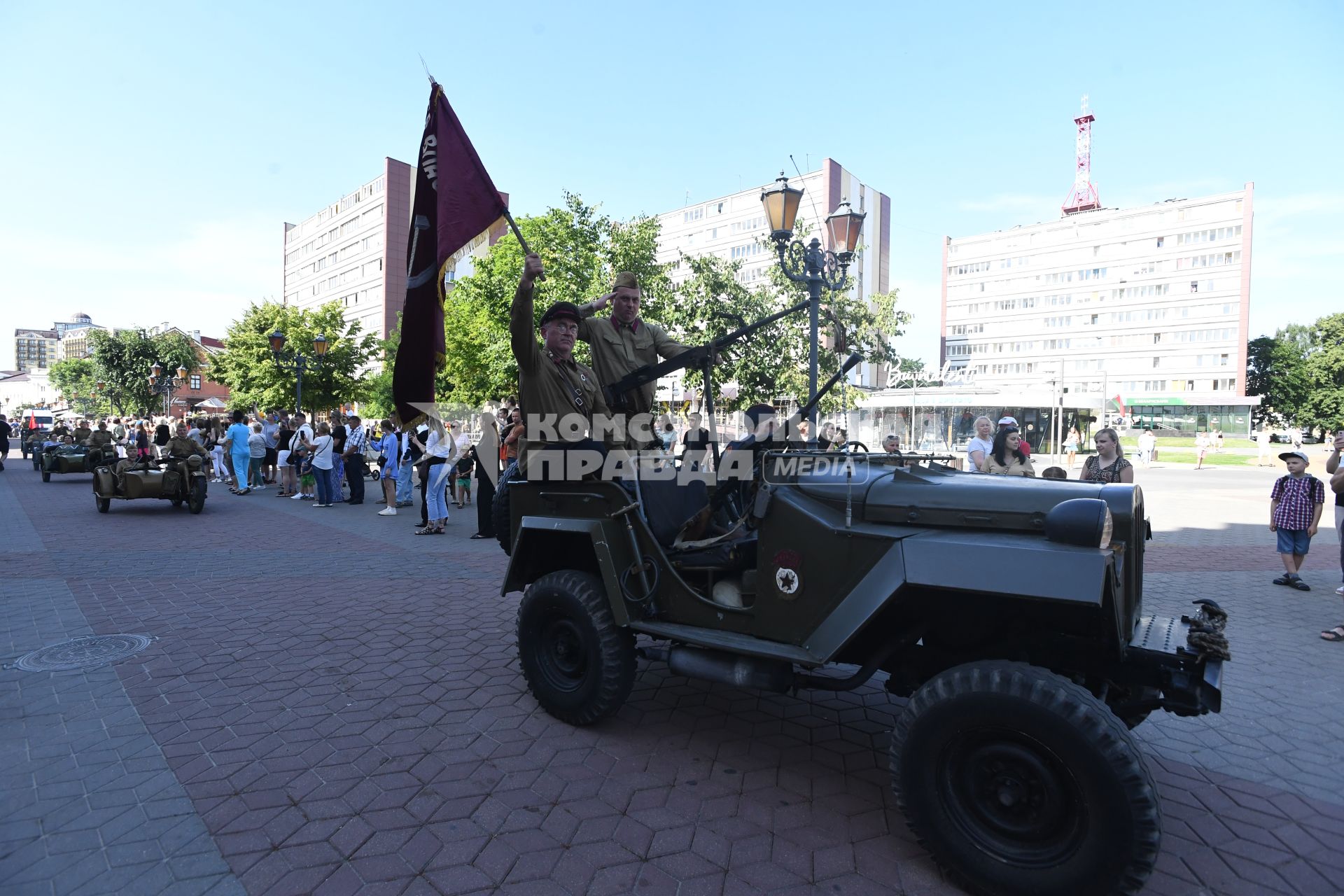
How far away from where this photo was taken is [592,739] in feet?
12.2

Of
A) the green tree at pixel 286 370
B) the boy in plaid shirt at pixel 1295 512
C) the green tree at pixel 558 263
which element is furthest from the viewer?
the green tree at pixel 286 370

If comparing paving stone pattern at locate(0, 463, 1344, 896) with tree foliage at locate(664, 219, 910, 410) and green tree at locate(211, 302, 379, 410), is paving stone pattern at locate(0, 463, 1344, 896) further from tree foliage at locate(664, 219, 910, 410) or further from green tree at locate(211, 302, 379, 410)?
green tree at locate(211, 302, 379, 410)

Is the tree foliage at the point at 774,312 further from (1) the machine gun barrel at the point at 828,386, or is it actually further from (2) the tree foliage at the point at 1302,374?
(2) the tree foliage at the point at 1302,374

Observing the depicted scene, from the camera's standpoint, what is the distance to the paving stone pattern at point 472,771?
2.61m

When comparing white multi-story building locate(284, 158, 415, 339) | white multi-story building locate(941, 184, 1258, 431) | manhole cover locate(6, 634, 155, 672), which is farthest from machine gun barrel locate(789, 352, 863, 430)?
white multi-story building locate(284, 158, 415, 339)

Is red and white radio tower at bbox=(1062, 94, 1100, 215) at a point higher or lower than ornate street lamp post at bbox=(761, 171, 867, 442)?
higher

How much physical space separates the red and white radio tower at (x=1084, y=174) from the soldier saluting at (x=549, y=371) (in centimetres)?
10213

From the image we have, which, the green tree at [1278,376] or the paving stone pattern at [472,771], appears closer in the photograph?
the paving stone pattern at [472,771]

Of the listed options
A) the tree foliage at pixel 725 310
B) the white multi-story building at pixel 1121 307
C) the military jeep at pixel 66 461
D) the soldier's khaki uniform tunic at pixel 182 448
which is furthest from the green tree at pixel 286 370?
the white multi-story building at pixel 1121 307

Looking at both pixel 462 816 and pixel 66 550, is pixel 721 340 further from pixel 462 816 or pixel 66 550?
pixel 66 550

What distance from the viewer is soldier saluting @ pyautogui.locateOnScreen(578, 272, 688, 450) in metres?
4.39

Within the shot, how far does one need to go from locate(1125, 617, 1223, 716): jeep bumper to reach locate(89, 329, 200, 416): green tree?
55.6m

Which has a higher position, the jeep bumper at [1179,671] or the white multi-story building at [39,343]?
the white multi-story building at [39,343]

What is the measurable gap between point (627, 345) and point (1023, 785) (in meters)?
3.05
